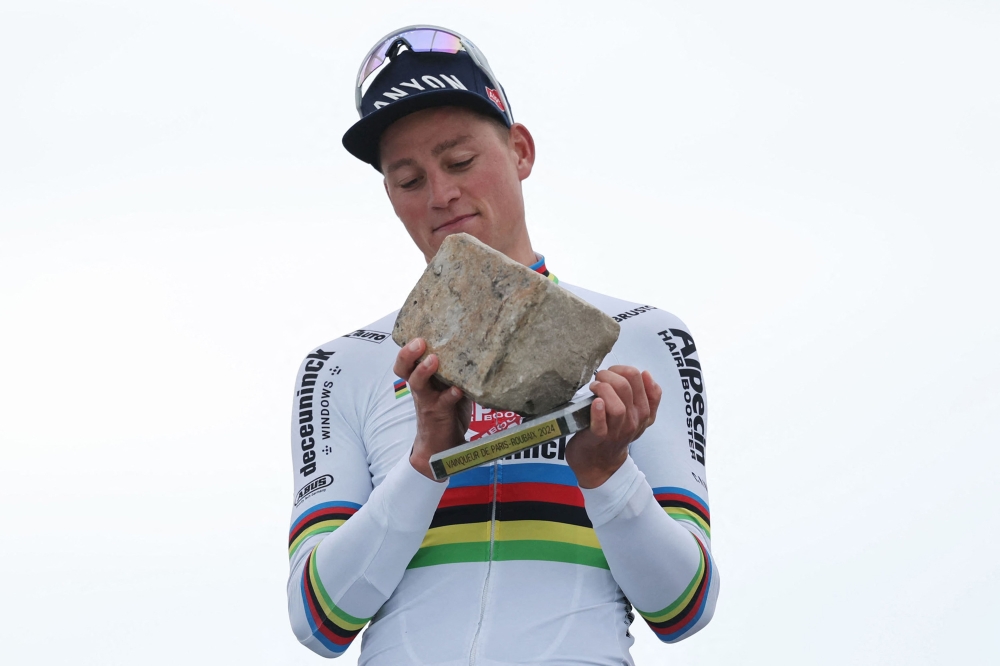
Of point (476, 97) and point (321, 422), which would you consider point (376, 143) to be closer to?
point (476, 97)

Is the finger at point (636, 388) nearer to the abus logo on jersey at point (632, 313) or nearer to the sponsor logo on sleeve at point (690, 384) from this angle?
the sponsor logo on sleeve at point (690, 384)

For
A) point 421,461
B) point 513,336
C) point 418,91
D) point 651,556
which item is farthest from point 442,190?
point 651,556

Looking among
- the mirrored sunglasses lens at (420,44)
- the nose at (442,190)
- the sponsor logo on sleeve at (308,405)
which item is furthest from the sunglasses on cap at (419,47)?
the sponsor logo on sleeve at (308,405)

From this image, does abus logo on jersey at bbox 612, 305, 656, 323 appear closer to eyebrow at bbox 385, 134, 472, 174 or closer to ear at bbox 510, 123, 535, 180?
ear at bbox 510, 123, 535, 180

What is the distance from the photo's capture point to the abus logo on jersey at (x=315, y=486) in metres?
2.91

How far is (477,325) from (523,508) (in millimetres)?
528

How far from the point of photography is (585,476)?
96.7 inches

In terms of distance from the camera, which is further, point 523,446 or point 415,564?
point 415,564

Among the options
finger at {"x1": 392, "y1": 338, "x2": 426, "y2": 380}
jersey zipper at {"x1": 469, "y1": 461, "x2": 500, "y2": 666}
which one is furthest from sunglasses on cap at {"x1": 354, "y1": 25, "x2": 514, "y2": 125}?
jersey zipper at {"x1": 469, "y1": 461, "x2": 500, "y2": 666}

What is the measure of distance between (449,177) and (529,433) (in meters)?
0.89

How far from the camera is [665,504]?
9.12 feet

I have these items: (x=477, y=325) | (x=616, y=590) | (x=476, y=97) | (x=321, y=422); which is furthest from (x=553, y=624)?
(x=476, y=97)

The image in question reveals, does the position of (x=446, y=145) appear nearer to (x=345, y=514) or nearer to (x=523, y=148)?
(x=523, y=148)

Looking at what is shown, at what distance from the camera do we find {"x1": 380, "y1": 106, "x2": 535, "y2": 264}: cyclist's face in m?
2.94
